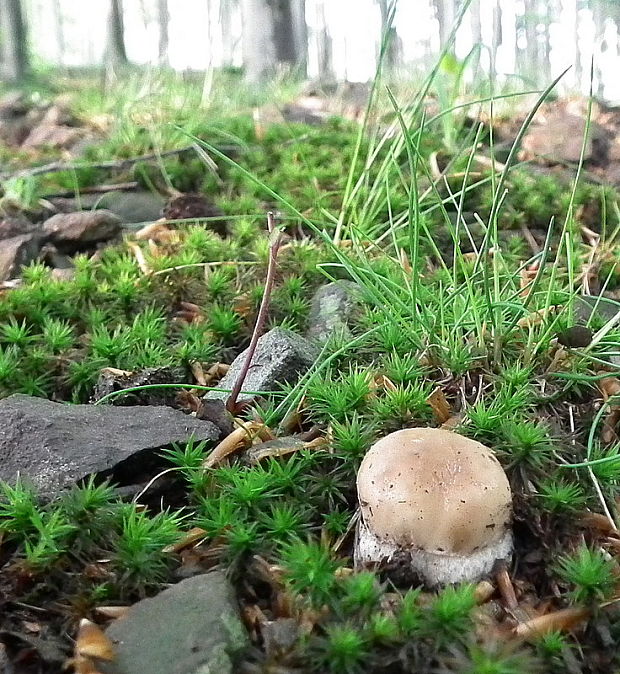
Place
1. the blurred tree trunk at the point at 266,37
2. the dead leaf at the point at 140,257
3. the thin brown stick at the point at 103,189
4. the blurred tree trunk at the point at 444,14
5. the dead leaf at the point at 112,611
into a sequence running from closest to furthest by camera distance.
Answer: the dead leaf at the point at 112,611 → the dead leaf at the point at 140,257 → the thin brown stick at the point at 103,189 → the blurred tree trunk at the point at 266,37 → the blurred tree trunk at the point at 444,14

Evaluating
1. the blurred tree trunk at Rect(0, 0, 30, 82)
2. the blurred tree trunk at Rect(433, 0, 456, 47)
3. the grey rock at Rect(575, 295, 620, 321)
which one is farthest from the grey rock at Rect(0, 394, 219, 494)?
the blurred tree trunk at Rect(433, 0, 456, 47)

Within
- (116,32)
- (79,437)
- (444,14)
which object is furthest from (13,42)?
(444,14)

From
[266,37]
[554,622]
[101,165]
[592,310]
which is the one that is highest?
[266,37]

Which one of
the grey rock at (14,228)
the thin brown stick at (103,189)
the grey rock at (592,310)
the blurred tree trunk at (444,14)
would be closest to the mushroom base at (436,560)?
the grey rock at (592,310)

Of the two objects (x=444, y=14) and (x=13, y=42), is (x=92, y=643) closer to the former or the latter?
(x=13, y=42)

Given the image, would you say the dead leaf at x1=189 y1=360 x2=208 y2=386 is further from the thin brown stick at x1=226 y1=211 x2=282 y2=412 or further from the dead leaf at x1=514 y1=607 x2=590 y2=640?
the dead leaf at x1=514 y1=607 x2=590 y2=640

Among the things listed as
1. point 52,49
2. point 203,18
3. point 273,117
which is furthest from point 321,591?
point 52,49

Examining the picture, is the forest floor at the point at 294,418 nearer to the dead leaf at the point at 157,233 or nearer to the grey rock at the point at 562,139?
the dead leaf at the point at 157,233
